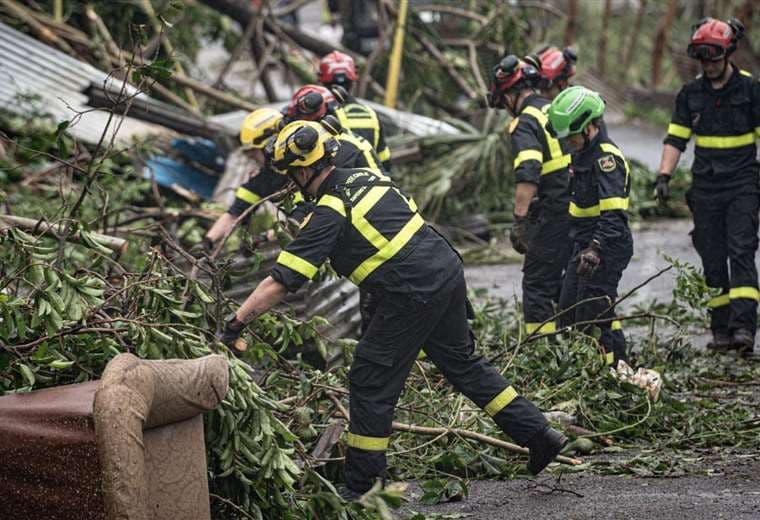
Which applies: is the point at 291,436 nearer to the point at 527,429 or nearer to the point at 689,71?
the point at 527,429

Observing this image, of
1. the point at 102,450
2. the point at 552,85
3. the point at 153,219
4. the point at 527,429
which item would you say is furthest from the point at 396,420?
the point at 153,219

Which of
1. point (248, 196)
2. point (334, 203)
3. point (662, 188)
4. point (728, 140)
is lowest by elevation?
point (248, 196)

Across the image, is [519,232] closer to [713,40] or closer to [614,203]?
[614,203]

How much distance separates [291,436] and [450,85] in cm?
946

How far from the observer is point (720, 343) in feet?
24.4

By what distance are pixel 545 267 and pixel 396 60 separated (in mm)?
5969

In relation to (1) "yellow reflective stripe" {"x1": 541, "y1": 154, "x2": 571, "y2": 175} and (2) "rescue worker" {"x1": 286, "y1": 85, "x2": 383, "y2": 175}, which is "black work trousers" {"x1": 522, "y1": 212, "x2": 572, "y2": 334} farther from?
(2) "rescue worker" {"x1": 286, "y1": 85, "x2": 383, "y2": 175}

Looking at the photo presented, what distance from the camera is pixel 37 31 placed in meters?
11.1

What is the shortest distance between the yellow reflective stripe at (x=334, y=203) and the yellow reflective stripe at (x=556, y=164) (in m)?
2.75

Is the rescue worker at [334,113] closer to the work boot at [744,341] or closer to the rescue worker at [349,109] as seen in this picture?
the rescue worker at [349,109]

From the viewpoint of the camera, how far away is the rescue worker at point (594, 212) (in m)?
6.48

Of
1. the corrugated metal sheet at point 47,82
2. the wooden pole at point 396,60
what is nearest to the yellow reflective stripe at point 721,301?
the corrugated metal sheet at point 47,82

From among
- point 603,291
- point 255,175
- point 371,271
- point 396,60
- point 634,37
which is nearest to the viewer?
point 371,271

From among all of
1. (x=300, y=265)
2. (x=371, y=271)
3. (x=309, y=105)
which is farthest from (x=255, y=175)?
(x=300, y=265)
